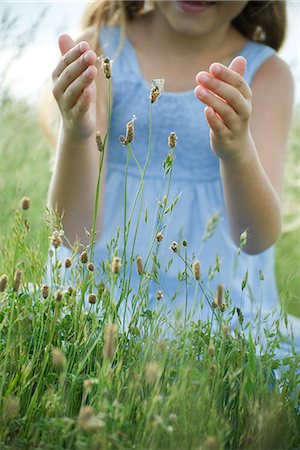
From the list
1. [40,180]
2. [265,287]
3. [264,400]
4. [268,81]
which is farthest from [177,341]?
[40,180]

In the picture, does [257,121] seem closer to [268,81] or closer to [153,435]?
[268,81]

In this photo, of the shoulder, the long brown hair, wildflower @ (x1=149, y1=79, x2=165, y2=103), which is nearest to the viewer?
wildflower @ (x1=149, y1=79, x2=165, y2=103)

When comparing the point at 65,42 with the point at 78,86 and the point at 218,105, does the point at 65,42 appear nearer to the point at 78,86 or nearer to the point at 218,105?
the point at 78,86

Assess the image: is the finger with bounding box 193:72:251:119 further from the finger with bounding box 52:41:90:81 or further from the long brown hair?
the long brown hair

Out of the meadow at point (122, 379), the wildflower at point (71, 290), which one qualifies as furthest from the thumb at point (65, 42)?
the wildflower at point (71, 290)

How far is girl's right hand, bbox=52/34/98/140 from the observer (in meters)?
1.34

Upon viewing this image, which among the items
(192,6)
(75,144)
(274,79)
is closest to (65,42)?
(75,144)

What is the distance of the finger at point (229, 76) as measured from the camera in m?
1.35

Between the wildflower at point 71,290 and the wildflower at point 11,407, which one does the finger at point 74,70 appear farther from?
the wildflower at point 11,407

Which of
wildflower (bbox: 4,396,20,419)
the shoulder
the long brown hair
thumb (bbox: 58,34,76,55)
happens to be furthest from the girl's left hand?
the long brown hair

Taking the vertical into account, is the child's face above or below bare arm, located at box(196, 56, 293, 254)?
above

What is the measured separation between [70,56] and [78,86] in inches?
2.3

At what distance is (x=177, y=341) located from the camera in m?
1.18

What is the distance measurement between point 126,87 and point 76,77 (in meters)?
1.07
